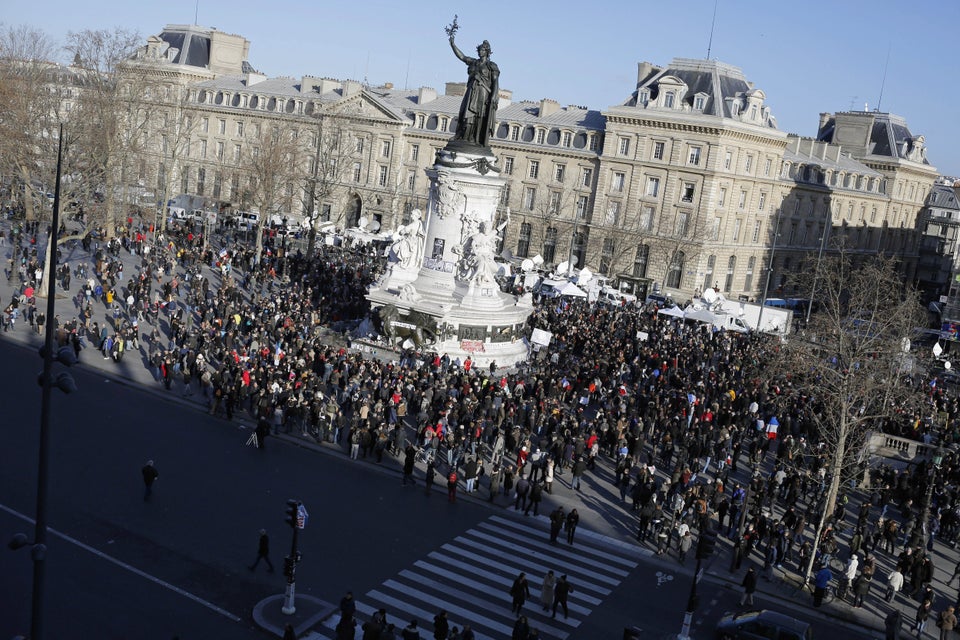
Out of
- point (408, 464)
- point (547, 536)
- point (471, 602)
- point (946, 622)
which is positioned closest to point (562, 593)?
point (471, 602)

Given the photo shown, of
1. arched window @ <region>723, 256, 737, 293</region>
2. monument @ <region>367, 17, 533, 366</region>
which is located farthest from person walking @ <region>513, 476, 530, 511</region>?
arched window @ <region>723, 256, 737, 293</region>

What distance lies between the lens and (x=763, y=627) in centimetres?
1634

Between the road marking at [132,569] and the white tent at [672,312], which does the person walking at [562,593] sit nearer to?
the road marking at [132,569]

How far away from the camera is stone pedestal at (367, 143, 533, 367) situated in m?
35.4

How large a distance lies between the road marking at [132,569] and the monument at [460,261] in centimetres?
1800

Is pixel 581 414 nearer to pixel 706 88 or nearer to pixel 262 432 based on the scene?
pixel 262 432

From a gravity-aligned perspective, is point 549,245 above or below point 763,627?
above

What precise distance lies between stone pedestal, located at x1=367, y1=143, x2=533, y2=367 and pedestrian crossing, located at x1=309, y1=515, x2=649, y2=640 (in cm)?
1365

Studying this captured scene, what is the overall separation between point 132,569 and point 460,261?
69.6 ft

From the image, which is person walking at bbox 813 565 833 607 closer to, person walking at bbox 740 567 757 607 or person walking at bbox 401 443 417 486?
person walking at bbox 740 567 757 607

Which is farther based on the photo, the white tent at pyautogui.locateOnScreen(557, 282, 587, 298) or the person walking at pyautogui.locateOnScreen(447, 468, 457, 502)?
the white tent at pyautogui.locateOnScreen(557, 282, 587, 298)

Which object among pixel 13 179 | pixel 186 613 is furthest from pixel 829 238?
Result: pixel 186 613

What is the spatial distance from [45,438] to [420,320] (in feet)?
75.1

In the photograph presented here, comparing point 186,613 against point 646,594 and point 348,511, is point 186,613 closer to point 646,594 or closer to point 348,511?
point 348,511
